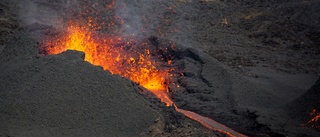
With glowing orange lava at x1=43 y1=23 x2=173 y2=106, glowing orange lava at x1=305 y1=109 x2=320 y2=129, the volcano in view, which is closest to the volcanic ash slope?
→ the volcano

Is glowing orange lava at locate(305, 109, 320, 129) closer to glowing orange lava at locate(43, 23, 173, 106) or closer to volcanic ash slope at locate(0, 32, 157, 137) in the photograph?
volcanic ash slope at locate(0, 32, 157, 137)

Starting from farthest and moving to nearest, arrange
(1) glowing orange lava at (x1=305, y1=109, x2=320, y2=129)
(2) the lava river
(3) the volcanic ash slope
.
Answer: (2) the lava river, (1) glowing orange lava at (x1=305, y1=109, x2=320, y2=129), (3) the volcanic ash slope

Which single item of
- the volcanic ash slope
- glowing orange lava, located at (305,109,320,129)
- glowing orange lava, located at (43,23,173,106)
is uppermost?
glowing orange lava, located at (305,109,320,129)

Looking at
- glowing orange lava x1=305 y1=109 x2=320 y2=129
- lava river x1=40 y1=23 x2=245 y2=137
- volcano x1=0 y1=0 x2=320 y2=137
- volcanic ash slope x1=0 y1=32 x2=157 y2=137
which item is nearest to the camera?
volcanic ash slope x1=0 y1=32 x2=157 y2=137

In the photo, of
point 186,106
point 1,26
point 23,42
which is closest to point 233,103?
point 186,106

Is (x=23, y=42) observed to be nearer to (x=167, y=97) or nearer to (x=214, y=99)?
(x=167, y=97)

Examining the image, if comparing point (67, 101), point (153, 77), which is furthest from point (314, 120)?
point (67, 101)

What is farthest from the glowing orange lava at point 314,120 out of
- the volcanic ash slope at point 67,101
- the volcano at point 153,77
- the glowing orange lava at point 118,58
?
the glowing orange lava at point 118,58
